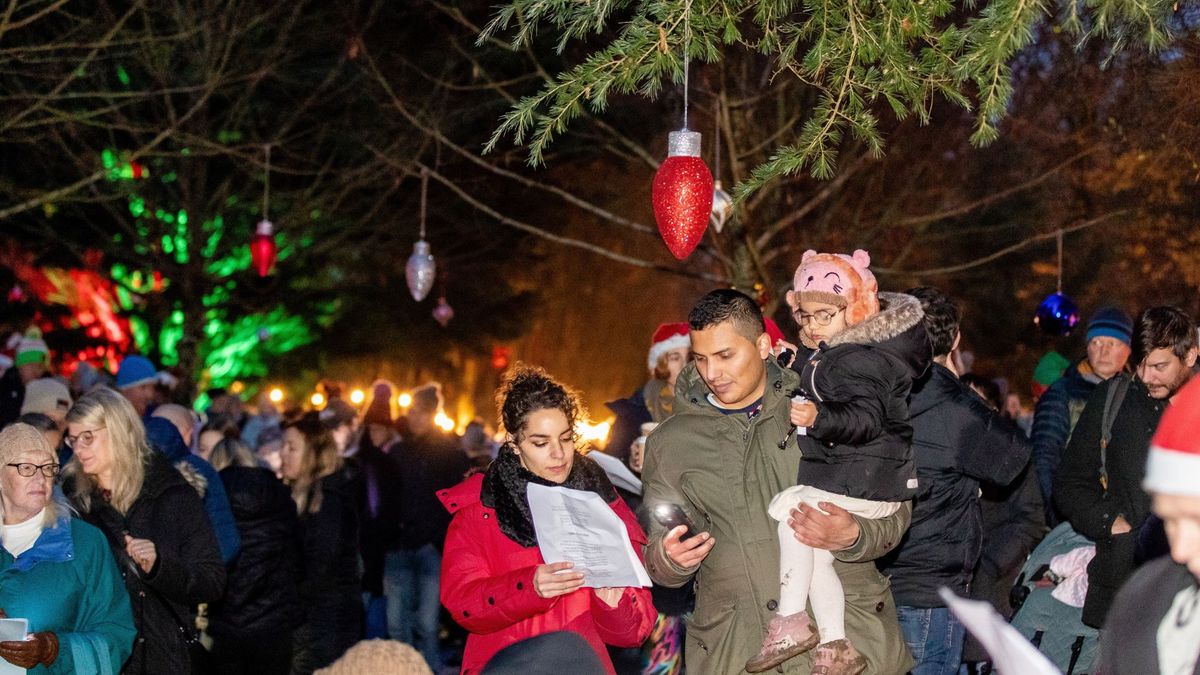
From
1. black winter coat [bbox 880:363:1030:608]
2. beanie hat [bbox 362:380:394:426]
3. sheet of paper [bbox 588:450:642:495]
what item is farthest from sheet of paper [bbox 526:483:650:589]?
beanie hat [bbox 362:380:394:426]

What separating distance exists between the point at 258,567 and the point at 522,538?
13.0 ft

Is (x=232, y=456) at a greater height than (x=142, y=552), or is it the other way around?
(x=232, y=456)

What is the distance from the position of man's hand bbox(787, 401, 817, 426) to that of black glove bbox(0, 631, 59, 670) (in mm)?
2942

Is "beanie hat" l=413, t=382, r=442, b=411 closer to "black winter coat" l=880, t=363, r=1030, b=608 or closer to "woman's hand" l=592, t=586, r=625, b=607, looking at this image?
"black winter coat" l=880, t=363, r=1030, b=608

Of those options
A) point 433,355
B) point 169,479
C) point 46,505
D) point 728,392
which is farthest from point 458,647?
point 433,355

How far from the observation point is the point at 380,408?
481 inches

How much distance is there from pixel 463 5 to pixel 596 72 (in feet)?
33.9

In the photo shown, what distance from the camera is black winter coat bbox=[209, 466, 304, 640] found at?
824 cm

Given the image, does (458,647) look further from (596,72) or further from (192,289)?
(192,289)

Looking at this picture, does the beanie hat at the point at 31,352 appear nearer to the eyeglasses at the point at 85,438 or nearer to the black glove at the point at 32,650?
the eyeglasses at the point at 85,438

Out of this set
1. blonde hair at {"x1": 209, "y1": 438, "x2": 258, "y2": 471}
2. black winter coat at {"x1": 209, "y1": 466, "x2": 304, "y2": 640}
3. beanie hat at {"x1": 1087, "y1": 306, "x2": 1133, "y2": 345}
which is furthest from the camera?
blonde hair at {"x1": 209, "y1": 438, "x2": 258, "y2": 471}

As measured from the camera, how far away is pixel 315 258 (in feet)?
82.0

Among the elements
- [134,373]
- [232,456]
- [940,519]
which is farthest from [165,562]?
[134,373]

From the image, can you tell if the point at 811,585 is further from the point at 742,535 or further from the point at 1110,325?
the point at 1110,325
